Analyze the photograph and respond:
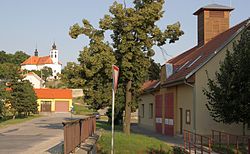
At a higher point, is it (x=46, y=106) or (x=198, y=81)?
(x=198, y=81)

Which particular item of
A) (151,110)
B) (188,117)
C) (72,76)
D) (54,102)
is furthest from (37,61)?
(188,117)

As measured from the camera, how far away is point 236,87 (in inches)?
804

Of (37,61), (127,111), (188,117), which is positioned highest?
(37,61)

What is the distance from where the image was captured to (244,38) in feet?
67.2

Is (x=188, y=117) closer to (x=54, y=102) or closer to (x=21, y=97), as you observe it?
(x=21, y=97)

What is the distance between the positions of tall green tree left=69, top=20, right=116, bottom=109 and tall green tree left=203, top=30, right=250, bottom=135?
24.9ft

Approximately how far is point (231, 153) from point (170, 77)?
12714mm

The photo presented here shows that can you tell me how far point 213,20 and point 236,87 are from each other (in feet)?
44.6

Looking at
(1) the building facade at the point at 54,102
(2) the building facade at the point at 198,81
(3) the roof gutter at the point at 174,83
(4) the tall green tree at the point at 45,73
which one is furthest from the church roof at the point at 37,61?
(3) the roof gutter at the point at 174,83

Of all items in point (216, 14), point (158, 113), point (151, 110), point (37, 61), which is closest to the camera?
point (216, 14)

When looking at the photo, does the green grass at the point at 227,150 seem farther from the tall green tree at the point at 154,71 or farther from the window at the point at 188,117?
the tall green tree at the point at 154,71

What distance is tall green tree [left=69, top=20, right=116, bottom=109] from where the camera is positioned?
26.1 metres

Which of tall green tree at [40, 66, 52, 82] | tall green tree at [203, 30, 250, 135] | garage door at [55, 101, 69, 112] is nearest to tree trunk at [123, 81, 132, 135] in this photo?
tall green tree at [203, 30, 250, 135]

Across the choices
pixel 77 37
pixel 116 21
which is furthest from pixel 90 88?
pixel 116 21
